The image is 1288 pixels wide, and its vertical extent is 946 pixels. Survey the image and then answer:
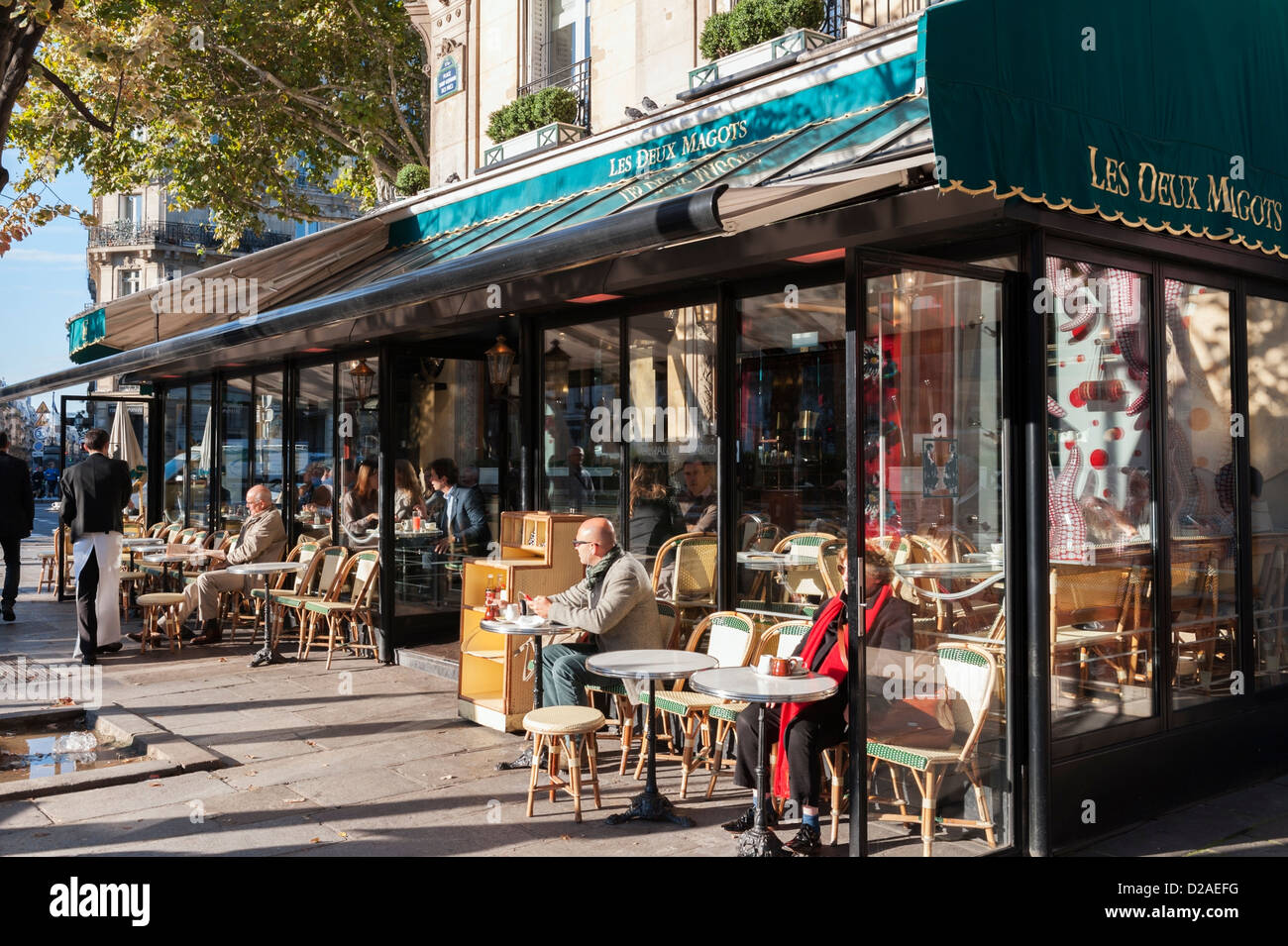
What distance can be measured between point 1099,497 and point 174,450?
12.8 m

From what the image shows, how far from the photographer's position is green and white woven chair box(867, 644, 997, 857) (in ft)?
15.5

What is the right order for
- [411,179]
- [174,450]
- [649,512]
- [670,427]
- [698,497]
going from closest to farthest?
[698,497], [670,427], [649,512], [174,450], [411,179]

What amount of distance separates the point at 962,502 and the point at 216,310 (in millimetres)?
7198

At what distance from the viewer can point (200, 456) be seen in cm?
1406

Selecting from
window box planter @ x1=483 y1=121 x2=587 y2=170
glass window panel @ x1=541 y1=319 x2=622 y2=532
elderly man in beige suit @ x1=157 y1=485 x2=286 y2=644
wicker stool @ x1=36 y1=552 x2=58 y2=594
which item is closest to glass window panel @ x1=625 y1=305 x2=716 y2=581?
glass window panel @ x1=541 y1=319 x2=622 y2=532

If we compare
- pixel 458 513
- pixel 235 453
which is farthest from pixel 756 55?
pixel 235 453

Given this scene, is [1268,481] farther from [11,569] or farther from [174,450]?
[174,450]

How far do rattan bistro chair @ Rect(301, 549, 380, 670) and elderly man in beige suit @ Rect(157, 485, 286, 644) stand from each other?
0.99m

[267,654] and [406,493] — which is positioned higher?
[406,493]

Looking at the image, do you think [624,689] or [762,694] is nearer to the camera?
[762,694]

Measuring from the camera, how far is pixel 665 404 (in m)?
7.59

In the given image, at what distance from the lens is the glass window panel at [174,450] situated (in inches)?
573

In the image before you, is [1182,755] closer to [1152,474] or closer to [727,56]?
[1152,474]

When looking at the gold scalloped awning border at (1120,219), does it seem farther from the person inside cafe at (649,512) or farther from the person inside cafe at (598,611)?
the person inside cafe at (649,512)
